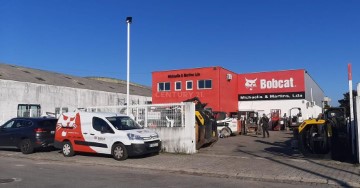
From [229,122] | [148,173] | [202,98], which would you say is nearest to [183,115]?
[148,173]

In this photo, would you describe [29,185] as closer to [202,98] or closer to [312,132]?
[312,132]

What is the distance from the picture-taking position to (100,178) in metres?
10.5

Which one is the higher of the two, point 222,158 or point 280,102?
point 280,102

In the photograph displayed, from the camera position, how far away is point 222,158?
14680 millimetres

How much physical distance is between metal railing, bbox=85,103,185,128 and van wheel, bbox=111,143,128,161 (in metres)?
3.19

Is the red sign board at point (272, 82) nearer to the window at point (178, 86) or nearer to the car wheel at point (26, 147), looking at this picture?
the window at point (178, 86)

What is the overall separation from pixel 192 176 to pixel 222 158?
12.1 feet

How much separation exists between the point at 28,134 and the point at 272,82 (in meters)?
29.8

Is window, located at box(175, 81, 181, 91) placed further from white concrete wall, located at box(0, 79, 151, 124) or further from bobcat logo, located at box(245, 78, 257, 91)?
white concrete wall, located at box(0, 79, 151, 124)

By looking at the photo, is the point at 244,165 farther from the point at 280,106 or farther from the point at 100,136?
the point at 280,106

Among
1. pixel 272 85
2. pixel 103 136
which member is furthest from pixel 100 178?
pixel 272 85

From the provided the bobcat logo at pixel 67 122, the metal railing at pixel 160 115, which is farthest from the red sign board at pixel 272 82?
the bobcat logo at pixel 67 122

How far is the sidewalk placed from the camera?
10.5 m

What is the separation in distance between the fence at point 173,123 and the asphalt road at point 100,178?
422 centimetres
